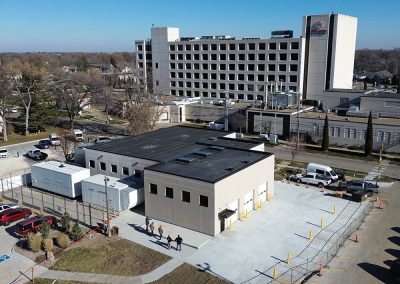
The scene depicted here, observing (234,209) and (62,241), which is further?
(234,209)

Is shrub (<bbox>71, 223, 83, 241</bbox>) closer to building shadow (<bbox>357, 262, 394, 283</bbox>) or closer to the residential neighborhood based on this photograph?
the residential neighborhood

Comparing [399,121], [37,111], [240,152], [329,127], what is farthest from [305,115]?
[37,111]

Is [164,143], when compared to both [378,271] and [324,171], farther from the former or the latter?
[378,271]

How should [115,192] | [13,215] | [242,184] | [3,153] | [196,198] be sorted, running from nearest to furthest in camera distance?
[196,198]
[242,184]
[13,215]
[115,192]
[3,153]

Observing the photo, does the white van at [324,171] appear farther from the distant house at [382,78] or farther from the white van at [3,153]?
the distant house at [382,78]

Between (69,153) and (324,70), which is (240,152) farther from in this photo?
(324,70)

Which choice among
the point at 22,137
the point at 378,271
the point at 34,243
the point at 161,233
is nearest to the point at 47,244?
the point at 34,243
